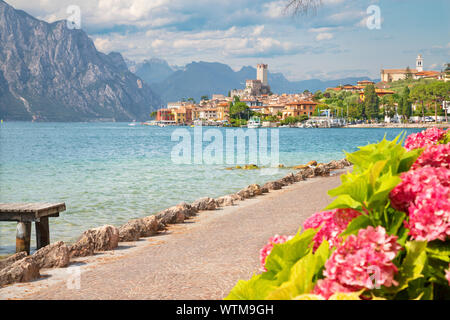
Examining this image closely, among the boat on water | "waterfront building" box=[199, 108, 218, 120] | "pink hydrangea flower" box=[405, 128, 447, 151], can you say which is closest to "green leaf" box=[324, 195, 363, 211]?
"pink hydrangea flower" box=[405, 128, 447, 151]

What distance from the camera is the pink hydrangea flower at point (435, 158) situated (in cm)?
209

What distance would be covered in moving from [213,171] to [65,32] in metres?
178

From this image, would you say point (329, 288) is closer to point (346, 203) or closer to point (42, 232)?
point (346, 203)

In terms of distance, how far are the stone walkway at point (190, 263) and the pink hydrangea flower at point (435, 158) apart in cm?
348

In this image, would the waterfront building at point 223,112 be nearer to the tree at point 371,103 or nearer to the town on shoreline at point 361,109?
the town on shoreline at point 361,109

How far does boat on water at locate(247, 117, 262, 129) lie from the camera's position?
140m

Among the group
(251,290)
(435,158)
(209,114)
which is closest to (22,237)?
(251,290)

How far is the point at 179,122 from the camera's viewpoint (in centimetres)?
19538

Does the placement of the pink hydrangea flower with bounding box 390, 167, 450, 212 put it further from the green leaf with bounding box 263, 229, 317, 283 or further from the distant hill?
the distant hill

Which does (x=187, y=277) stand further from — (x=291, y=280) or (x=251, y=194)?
(x=251, y=194)

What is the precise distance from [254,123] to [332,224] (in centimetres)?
14165

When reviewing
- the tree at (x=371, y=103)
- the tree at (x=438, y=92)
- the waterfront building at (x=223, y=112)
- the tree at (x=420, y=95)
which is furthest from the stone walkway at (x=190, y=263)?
the waterfront building at (x=223, y=112)

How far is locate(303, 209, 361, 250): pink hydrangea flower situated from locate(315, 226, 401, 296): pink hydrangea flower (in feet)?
0.73
